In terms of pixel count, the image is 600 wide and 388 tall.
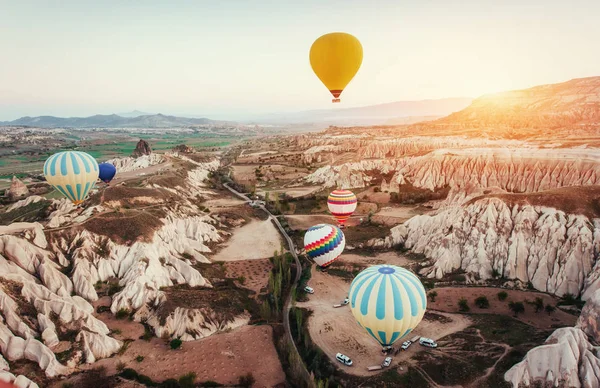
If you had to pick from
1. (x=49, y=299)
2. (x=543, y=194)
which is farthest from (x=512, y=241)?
(x=49, y=299)

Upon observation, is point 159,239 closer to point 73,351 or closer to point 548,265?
point 73,351


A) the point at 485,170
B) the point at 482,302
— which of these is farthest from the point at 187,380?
the point at 485,170

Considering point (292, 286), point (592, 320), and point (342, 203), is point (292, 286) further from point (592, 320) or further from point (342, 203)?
point (592, 320)

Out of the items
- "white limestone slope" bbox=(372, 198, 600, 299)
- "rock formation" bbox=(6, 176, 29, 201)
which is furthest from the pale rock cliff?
"white limestone slope" bbox=(372, 198, 600, 299)

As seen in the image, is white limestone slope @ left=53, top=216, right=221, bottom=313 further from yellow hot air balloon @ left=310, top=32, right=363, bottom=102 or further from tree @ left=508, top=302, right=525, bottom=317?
tree @ left=508, top=302, right=525, bottom=317

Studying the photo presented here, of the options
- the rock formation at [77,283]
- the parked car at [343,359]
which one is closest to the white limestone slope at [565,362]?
the parked car at [343,359]

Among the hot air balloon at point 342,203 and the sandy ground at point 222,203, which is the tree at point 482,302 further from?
the sandy ground at point 222,203
